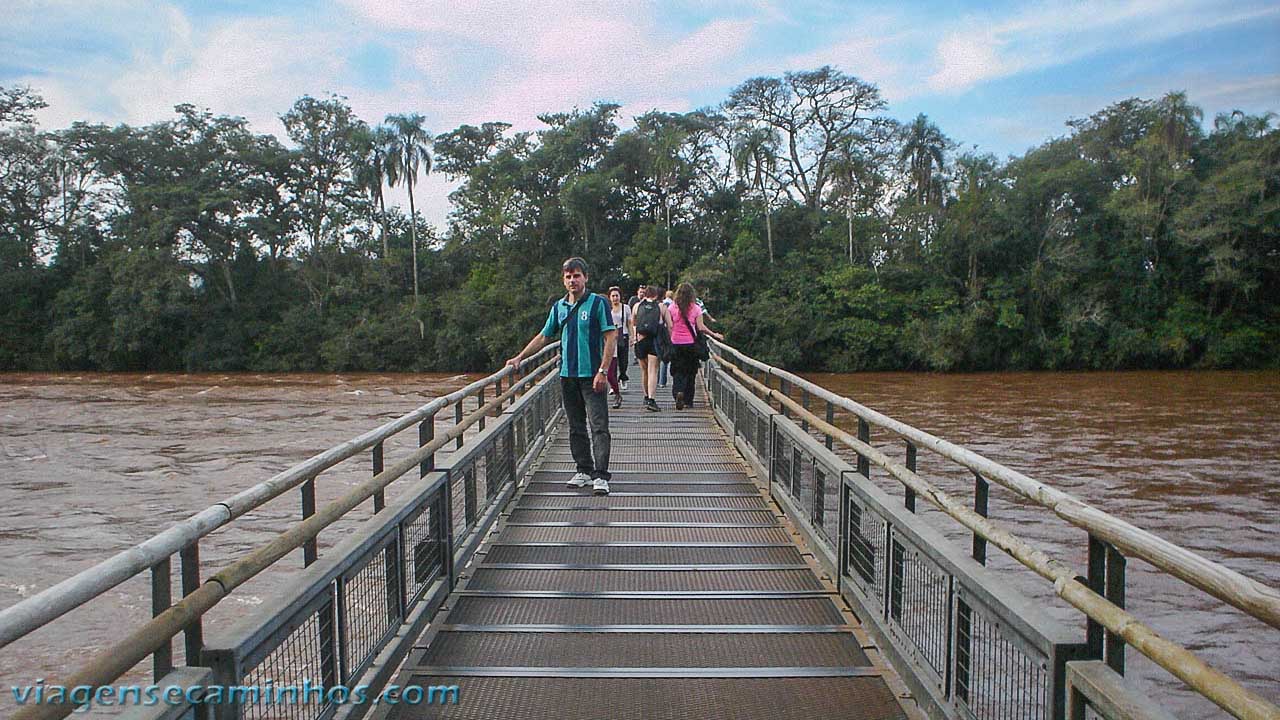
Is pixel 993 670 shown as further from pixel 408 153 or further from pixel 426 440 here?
pixel 408 153

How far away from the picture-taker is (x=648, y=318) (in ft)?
38.3

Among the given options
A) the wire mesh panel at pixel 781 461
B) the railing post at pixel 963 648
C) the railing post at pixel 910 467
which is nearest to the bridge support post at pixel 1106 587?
the railing post at pixel 963 648

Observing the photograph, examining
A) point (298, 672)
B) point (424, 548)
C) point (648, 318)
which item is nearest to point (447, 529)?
point (424, 548)

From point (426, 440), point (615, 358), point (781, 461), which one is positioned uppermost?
point (615, 358)

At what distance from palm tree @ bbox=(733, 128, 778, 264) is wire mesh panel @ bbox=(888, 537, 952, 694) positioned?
4236 centimetres

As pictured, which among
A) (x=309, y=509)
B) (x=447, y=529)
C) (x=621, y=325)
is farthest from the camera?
(x=621, y=325)

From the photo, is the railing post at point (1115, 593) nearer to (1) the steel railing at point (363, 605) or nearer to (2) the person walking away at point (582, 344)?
(1) the steel railing at point (363, 605)

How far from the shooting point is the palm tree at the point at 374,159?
156 feet

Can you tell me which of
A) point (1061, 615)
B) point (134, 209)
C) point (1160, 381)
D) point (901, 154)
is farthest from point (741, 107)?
point (1061, 615)

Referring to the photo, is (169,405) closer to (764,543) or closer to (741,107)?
(764,543)

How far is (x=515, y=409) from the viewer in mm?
7297

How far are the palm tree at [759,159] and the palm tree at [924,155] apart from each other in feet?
21.5

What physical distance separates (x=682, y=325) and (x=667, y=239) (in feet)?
115

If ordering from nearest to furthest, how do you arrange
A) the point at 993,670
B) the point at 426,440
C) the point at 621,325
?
the point at 993,670 < the point at 426,440 < the point at 621,325
